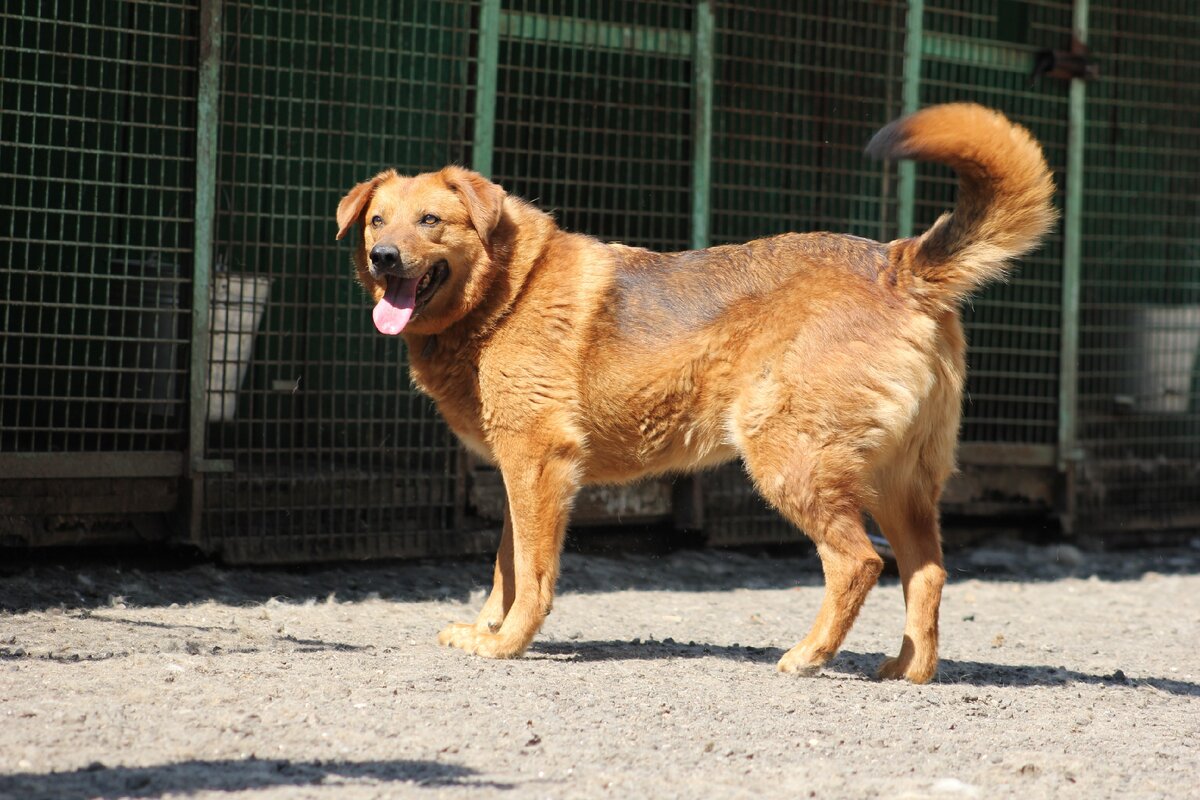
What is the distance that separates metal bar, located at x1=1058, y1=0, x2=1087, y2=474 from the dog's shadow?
A: 3.32m

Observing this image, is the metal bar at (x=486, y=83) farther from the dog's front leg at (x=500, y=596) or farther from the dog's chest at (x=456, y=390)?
the dog's front leg at (x=500, y=596)

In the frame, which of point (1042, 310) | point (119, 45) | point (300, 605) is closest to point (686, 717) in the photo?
point (300, 605)

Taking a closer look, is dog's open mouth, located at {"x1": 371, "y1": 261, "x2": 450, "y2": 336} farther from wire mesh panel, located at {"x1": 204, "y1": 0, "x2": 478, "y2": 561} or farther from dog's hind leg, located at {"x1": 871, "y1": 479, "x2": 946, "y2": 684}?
dog's hind leg, located at {"x1": 871, "y1": 479, "x2": 946, "y2": 684}

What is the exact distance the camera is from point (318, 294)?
7.60m

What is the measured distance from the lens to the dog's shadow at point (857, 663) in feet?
17.6

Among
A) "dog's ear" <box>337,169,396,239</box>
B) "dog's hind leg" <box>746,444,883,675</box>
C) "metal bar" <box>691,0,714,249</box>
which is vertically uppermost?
"metal bar" <box>691,0,714,249</box>

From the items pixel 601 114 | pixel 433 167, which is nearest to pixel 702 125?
pixel 601 114

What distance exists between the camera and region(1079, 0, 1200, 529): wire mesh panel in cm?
904

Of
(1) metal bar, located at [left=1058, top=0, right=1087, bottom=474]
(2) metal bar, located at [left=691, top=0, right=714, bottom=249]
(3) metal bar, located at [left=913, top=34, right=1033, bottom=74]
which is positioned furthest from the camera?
(1) metal bar, located at [left=1058, top=0, right=1087, bottom=474]

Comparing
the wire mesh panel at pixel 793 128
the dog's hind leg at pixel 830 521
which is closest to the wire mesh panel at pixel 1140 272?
the wire mesh panel at pixel 793 128

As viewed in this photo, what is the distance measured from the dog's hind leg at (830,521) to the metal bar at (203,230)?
9.62 feet

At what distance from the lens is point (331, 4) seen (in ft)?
23.3

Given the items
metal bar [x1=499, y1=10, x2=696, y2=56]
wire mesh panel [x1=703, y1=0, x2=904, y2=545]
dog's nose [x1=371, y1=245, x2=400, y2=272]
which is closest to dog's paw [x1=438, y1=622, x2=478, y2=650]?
dog's nose [x1=371, y1=245, x2=400, y2=272]

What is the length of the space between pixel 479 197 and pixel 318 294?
2.37 metres
